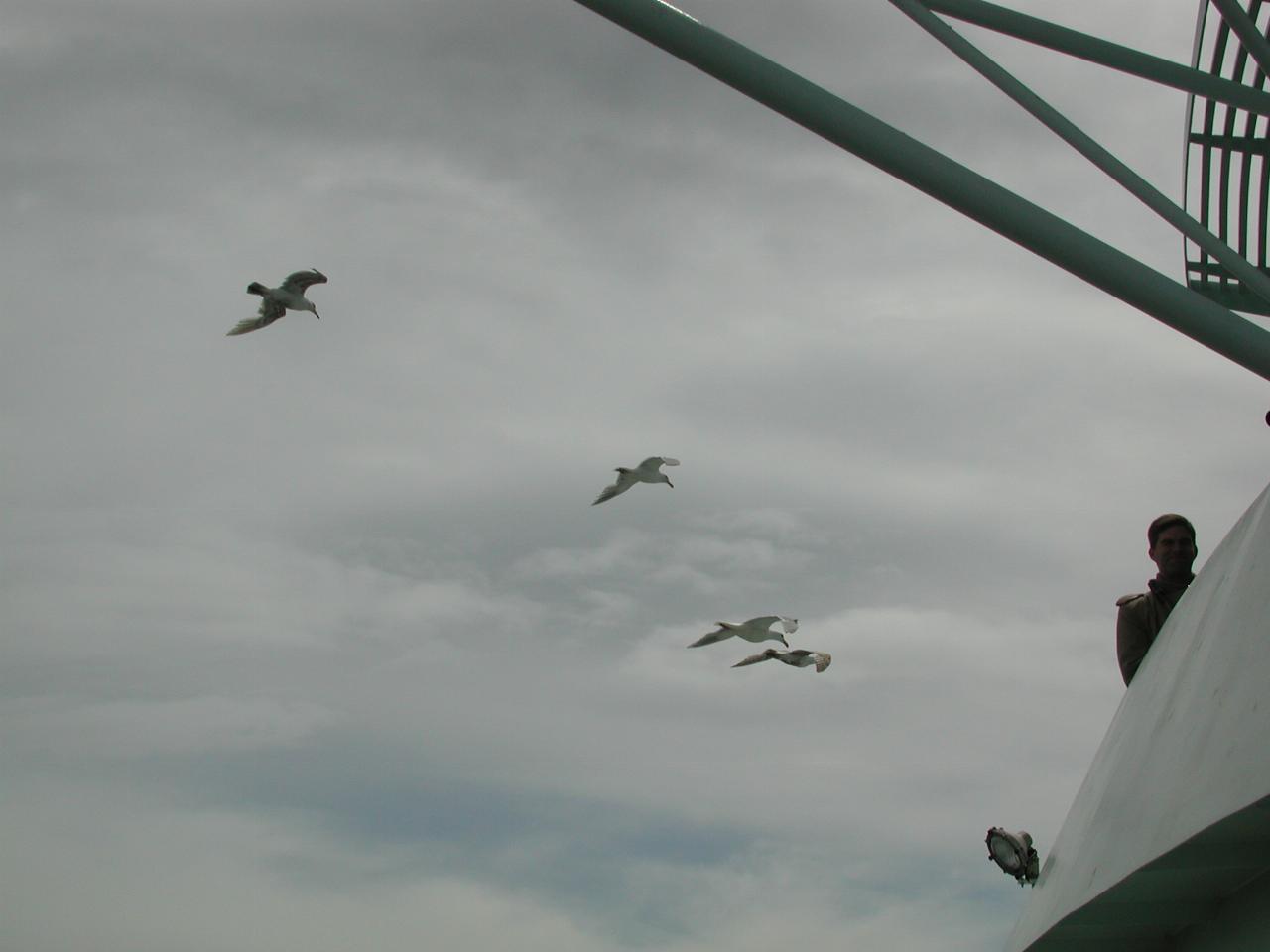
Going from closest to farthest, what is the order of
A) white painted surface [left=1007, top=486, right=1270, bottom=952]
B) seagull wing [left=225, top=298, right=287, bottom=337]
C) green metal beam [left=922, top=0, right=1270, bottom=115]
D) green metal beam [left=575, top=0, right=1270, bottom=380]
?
white painted surface [left=1007, top=486, right=1270, bottom=952], green metal beam [left=575, top=0, right=1270, bottom=380], green metal beam [left=922, top=0, right=1270, bottom=115], seagull wing [left=225, top=298, right=287, bottom=337]

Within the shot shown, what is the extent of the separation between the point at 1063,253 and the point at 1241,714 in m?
1.99

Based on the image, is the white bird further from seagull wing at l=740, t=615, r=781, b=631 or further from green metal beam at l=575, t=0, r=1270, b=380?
green metal beam at l=575, t=0, r=1270, b=380

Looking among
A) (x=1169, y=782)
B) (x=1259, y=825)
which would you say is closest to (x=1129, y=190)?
(x=1169, y=782)

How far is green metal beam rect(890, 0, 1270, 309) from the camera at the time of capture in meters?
8.71

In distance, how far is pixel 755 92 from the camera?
638 centimetres

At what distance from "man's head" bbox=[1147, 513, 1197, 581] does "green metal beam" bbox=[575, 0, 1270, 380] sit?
2988mm

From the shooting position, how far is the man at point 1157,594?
902 centimetres


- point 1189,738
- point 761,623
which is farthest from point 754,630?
point 1189,738

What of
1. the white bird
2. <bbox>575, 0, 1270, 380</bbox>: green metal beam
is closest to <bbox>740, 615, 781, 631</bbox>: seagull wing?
the white bird

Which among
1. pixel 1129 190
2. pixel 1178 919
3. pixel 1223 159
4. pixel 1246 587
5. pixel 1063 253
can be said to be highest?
pixel 1223 159

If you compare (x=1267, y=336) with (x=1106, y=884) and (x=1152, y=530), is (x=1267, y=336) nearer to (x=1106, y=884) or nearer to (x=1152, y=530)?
(x=1106, y=884)

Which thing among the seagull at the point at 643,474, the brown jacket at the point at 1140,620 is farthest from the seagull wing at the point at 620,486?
the brown jacket at the point at 1140,620

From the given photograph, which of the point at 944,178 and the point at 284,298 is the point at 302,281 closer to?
the point at 284,298

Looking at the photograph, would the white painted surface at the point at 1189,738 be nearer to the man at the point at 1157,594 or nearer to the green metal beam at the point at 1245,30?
the man at the point at 1157,594
